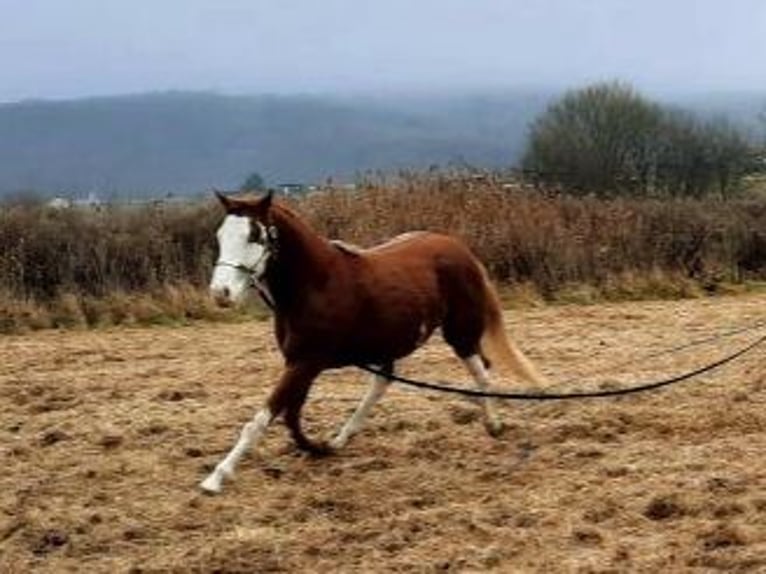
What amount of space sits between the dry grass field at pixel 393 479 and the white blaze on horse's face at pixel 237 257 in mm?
1047

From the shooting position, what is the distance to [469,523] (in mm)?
6387

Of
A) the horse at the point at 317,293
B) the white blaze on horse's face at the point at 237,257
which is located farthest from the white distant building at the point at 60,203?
the white blaze on horse's face at the point at 237,257

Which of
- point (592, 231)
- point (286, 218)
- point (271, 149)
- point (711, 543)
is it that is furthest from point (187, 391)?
point (271, 149)

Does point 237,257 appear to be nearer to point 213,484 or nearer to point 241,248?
point 241,248

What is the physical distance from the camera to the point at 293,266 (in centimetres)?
711

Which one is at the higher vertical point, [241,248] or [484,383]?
[241,248]

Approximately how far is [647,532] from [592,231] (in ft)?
37.0

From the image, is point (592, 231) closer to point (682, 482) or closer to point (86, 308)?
point (86, 308)

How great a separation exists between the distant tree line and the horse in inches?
703

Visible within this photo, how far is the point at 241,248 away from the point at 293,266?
0.42 metres

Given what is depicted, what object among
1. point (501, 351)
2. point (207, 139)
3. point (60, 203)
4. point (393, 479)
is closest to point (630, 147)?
point (60, 203)

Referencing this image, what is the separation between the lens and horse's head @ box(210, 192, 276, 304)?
674cm

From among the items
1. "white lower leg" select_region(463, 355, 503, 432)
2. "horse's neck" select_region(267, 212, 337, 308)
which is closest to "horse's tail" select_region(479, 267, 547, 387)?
"white lower leg" select_region(463, 355, 503, 432)

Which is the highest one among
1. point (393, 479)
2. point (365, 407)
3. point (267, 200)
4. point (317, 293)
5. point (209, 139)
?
point (267, 200)
